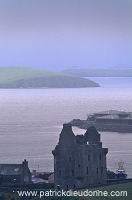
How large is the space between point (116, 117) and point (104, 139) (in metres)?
25.0

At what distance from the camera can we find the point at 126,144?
73500 millimetres

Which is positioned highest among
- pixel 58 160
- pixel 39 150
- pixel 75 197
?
pixel 39 150

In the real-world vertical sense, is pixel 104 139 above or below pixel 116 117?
below

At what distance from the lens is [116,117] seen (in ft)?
340

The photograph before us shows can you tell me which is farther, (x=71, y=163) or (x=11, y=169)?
(x=11, y=169)

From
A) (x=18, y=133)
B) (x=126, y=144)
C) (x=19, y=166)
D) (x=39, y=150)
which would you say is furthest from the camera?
(x=18, y=133)

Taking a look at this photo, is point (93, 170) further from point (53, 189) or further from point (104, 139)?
point (104, 139)

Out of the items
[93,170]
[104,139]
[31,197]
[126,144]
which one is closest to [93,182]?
[93,170]

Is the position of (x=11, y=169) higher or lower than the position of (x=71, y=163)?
higher

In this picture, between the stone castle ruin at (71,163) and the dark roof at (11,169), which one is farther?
the dark roof at (11,169)

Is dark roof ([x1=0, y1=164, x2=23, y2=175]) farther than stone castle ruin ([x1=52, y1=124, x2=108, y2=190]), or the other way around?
dark roof ([x1=0, y1=164, x2=23, y2=175])

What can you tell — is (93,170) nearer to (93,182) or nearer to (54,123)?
(93,182)

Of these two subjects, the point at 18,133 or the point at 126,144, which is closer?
the point at 126,144

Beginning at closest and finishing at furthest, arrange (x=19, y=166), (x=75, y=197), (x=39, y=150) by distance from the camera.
Answer: 1. (x=75, y=197)
2. (x=19, y=166)
3. (x=39, y=150)
